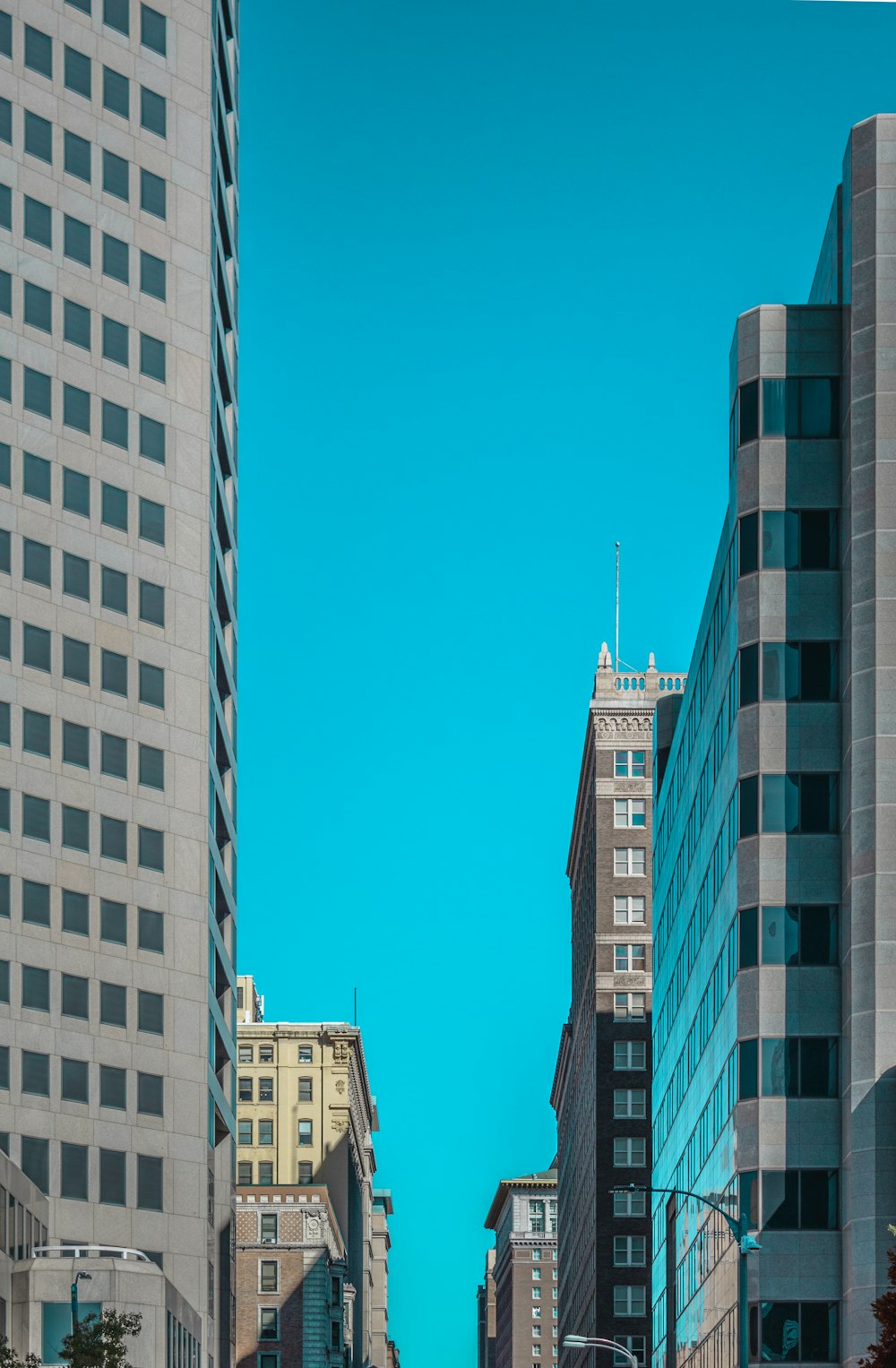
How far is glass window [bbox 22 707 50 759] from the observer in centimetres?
7581

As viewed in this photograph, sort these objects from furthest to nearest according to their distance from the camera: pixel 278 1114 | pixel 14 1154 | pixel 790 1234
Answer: pixel 278 1114
pixel 14 1154
pixel 790 1234

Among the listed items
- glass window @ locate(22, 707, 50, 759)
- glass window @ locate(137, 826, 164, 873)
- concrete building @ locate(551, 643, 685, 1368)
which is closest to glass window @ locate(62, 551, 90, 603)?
glass window @ locate(22, 707, 50, 759)

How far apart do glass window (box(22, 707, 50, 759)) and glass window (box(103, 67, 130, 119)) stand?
24.4m

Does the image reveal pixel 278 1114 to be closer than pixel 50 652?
No

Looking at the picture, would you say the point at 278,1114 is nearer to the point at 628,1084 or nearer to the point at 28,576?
the point at 628,1084

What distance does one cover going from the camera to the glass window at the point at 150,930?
79188 millimetres

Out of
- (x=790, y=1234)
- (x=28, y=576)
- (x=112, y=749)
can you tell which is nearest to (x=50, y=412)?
(x=28, y=576)

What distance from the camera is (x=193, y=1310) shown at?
252 feet

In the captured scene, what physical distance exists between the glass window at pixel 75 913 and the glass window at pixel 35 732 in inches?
206

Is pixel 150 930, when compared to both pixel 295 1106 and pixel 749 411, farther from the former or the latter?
pixel 295 1106

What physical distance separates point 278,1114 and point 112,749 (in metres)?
105

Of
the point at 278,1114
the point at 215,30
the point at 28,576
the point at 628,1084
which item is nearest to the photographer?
the point at 28,576

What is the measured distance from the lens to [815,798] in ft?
201

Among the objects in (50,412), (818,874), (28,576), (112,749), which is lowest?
(818,874)
